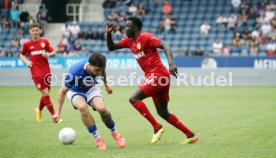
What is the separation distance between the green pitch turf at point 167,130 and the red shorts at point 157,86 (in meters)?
0.86

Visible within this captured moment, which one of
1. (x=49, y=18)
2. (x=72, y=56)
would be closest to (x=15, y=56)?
(x=72, y=56)

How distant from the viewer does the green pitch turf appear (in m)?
10.1

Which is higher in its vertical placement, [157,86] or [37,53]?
[157,86]

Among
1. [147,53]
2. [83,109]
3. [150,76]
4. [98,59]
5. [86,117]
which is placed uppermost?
[98,59]

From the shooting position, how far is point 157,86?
11.1 m

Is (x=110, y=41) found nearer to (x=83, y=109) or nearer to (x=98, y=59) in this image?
(x=98, y=59)

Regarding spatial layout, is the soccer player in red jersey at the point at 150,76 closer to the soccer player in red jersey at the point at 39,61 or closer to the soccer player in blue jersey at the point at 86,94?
the soccer player in blue jersey at the point at 86,94

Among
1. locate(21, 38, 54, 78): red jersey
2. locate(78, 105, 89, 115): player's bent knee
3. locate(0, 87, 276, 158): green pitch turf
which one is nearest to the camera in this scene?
locate(0, 87, 276, 158): green pitch turf

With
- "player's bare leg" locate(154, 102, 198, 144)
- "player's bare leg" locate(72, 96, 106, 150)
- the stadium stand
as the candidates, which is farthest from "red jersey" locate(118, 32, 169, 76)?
the stadium stand

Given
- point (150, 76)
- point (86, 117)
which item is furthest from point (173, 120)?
point (86, 117)

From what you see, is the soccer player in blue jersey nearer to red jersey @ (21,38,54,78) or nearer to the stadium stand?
red jersey @ (21,38,54,78)

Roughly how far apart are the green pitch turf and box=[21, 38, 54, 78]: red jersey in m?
1.25

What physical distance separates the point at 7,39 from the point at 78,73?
30.0 meters

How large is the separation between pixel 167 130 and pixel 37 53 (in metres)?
4.52
